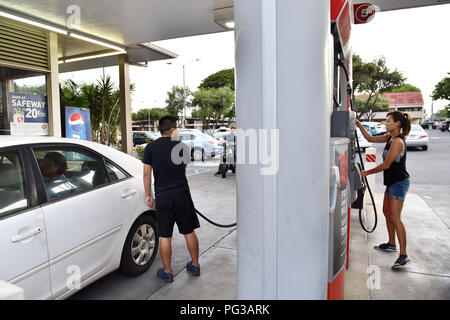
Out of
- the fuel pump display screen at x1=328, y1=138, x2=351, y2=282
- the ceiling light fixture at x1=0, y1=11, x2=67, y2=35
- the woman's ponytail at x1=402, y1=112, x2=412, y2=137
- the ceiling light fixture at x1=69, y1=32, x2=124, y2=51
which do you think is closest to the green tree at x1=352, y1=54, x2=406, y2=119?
the ceiling light fixture at x1=69, y1=32, x2=124, y2=51

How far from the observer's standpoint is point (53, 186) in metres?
2.71

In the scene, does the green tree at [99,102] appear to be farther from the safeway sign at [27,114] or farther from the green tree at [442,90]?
the green tree at [442,90]

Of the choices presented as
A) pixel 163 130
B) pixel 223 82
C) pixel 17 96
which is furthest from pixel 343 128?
pixel 223 82

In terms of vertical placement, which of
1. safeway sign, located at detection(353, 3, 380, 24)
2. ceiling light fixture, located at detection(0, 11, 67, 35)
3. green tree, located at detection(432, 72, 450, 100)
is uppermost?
green tree, located at detection(432, 72, 450, 100)

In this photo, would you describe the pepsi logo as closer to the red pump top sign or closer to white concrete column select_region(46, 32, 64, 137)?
white concrete column select_region(46, 32, 64, 137)

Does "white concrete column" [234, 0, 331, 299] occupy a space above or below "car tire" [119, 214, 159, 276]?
above

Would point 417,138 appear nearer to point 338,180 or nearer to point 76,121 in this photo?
point 76,121

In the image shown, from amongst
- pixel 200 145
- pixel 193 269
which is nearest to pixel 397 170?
pixel 193 269

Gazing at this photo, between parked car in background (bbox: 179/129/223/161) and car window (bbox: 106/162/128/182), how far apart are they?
39.7 feet

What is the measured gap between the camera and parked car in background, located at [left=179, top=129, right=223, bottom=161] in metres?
15.6

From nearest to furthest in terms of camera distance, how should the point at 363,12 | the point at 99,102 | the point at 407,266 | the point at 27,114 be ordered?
the point at 407,266 < the point at 363,12 < the point at 27,114 < the point at 99,102

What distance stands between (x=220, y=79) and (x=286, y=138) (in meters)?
50.9

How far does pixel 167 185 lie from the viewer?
11.2 ft
